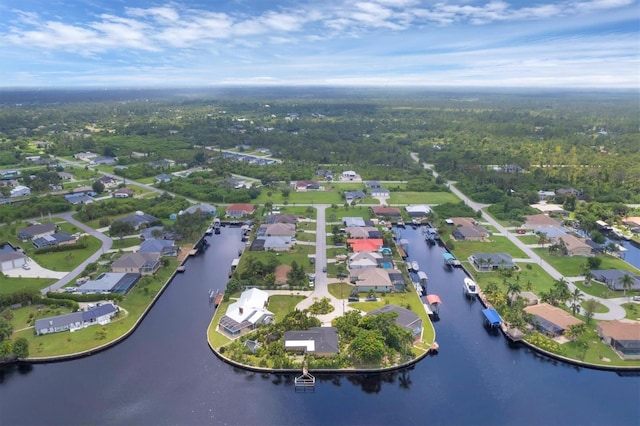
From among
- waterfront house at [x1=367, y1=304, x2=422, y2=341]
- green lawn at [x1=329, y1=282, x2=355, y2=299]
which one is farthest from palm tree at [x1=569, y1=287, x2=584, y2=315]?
green lawn at [x1=329, y1=282, x2=355, y2=299]

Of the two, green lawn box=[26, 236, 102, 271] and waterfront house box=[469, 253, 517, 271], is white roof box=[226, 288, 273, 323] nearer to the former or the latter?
green lawn box=[26, 236, 102, 271]

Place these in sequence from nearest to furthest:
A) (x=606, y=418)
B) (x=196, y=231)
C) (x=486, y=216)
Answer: (x=606, y=418), (x=196, y=231), (x=486, y=216)

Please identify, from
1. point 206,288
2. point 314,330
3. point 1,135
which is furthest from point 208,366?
point 1,135

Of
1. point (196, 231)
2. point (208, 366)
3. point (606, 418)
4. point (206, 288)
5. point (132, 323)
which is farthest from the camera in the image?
point (196, 231)

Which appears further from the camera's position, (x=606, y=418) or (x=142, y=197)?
(x=142, y=197)

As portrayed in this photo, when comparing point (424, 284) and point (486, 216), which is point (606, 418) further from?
point (486, 216)

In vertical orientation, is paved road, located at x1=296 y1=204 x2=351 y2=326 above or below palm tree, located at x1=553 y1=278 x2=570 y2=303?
below

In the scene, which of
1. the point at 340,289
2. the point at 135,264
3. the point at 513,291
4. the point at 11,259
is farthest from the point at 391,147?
the point at 11,259
